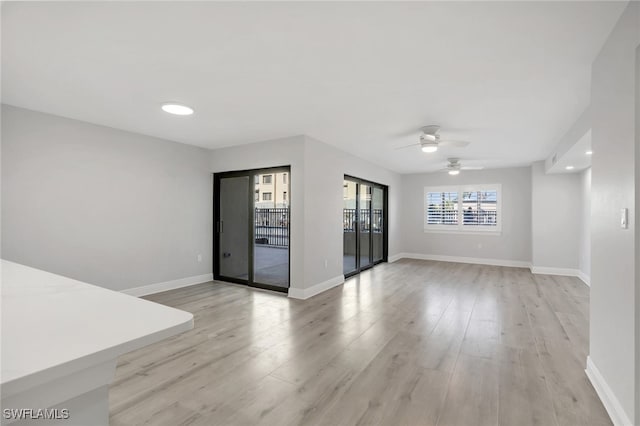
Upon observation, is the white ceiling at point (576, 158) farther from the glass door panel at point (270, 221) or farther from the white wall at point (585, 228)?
the glass door panel at point (270, 221)

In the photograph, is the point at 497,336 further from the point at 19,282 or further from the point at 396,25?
the point at 19,282

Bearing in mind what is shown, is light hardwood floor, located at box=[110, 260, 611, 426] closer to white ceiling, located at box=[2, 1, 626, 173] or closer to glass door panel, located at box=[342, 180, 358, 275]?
glass door panel, located at box=[342, 180, 358, 275]

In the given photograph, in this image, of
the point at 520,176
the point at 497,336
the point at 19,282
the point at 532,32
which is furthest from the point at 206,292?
the point at 520,176

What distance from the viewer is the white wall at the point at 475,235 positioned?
23.9ft

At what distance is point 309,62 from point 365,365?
2.55 metres

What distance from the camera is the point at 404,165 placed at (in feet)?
23.4

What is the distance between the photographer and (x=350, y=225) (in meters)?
6.54

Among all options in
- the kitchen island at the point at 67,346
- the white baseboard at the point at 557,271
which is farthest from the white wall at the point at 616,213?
the white baseboard at the point at 557,271

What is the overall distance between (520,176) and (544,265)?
219 cm

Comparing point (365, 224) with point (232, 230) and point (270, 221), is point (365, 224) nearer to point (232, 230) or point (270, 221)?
point (270, 221)

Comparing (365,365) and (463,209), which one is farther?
(463,209)

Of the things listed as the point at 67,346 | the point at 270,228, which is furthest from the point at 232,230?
the point at 67,346

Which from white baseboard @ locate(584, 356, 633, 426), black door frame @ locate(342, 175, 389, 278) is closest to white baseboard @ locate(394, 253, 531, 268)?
black door frame @ locate(342, 175, 389, 278)

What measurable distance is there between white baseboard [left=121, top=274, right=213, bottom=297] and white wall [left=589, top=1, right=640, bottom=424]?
5243 millimetres
